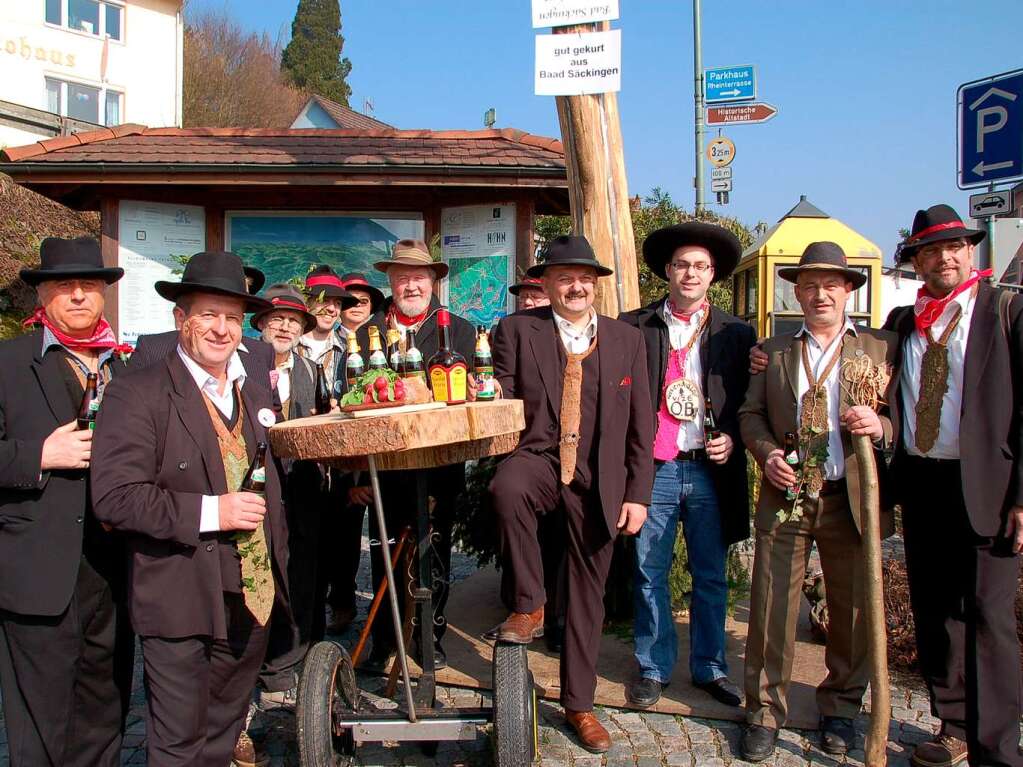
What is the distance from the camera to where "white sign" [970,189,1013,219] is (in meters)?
6.12

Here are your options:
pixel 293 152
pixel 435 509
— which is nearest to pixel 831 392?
pixel 435 509

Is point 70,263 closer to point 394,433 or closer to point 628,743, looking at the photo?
point 394,433

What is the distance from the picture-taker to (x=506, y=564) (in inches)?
147

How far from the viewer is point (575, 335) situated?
3986mm

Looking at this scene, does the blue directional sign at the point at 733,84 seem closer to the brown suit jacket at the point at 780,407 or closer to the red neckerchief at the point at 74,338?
the brown suit jacket at the point at 780,407

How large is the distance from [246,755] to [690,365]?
9.05 feet

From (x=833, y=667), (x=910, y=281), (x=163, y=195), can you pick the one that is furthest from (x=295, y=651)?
(x=910, y=281)

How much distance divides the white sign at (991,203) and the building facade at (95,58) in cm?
2694

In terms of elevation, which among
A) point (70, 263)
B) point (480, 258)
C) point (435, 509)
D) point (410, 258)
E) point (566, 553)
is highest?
point (480, 258)

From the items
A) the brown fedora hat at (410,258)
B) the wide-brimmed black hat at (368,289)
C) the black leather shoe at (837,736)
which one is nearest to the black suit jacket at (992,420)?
the black leather shoe at (837,736)

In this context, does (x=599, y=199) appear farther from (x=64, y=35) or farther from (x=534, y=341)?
(x=64, y=35)

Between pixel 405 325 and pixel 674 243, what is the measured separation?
5.00 ft

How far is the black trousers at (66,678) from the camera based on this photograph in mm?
2977

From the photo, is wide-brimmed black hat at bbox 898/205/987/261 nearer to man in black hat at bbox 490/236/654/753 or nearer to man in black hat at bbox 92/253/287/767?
man in black hat at bbox 490/236/654/753
